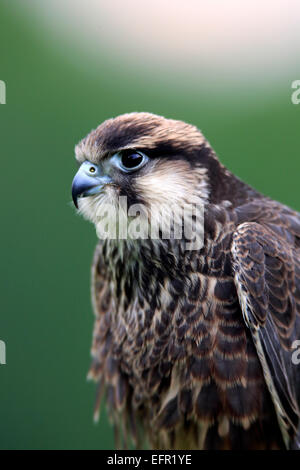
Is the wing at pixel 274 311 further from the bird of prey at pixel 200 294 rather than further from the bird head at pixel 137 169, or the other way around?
the bird head at pixel 137 169

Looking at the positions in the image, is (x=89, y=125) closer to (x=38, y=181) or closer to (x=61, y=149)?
(x=61, y=149)

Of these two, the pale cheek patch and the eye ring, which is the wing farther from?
the eye ring

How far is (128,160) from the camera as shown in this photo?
1.92 m

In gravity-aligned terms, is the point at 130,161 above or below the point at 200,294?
above

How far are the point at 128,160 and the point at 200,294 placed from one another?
586 mm

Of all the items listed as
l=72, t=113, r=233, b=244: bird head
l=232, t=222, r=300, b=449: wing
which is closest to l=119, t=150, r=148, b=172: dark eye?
l=72, t=113, r=233, b=244: bird head

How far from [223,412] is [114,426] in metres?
0.82

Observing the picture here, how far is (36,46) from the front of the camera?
11.3 feet

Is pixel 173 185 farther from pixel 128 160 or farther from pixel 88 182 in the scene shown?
pixel 88 182

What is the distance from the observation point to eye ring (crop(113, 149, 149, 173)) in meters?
1.92

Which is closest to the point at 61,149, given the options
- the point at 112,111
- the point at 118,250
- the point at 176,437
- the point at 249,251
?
the point at 112,111

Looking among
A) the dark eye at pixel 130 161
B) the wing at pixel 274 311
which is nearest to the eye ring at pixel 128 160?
the dark eye at pixel 130 161

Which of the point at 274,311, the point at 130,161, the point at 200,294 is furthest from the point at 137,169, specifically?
the point at 274,311

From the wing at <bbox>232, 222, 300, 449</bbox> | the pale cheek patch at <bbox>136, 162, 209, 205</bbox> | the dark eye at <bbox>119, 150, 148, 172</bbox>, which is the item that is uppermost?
the dark eye at <bbox>119, 150, 148, 172</bbox>
